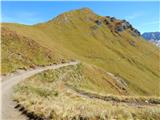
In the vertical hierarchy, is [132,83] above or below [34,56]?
below

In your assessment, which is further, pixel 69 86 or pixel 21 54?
pixel 21 54

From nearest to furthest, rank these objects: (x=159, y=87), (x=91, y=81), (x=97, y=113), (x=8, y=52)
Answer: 1. (x=97, y=113)
2. (x=8, y=52)
3. (x=91, y=81)
4. (x=159, y=87)

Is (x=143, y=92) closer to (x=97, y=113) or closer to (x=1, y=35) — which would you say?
(x=1, y=35)

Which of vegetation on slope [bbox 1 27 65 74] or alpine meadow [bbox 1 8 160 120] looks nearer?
alpine meadow [bbox 1 8 160 120]

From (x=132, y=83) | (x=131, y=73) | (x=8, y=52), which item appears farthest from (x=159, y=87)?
(x=8, y=52)

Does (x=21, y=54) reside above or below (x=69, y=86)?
above

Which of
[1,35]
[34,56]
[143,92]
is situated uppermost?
[1,35]

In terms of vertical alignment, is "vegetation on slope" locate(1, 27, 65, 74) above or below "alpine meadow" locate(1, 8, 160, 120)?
above

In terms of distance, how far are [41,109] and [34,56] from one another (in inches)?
2594

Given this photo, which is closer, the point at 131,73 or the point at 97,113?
the point at 97,113

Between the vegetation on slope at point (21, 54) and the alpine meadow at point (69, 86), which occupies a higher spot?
the vegetation on slope at point (21, 54)

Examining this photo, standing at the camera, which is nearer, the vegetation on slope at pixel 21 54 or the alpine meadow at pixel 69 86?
the alpine meadow at pixel 69 86

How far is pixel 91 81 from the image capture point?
277 ft

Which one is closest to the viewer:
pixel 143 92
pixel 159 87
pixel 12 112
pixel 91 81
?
pixel 12 112
